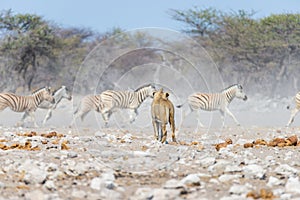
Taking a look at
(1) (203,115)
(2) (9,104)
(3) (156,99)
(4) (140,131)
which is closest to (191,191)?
(3) (156,99)

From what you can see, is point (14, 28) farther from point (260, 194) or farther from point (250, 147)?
point (260, 194)

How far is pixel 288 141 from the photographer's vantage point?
904 cm

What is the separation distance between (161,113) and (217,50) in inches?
1115

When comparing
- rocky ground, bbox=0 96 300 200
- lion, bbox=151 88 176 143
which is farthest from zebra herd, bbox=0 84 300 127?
rocky ground, bbox=0 96 300 200

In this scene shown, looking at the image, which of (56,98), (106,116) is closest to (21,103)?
(56,98)

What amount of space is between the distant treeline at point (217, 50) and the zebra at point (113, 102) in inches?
645

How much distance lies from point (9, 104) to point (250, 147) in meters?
10.7

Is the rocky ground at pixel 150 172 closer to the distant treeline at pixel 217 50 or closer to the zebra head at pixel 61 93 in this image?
the zebra head at pixel 61 93

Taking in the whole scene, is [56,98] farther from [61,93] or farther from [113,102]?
[113,102]

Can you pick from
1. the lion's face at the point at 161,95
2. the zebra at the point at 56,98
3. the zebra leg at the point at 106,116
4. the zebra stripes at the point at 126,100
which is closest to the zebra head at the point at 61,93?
the zebra at the point at 56,98

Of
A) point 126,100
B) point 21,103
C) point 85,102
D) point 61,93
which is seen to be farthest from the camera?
point 61,93

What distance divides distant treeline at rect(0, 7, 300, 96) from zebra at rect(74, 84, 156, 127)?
1638cm

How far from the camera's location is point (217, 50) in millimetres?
36125

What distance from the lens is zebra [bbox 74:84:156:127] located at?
11664mm
